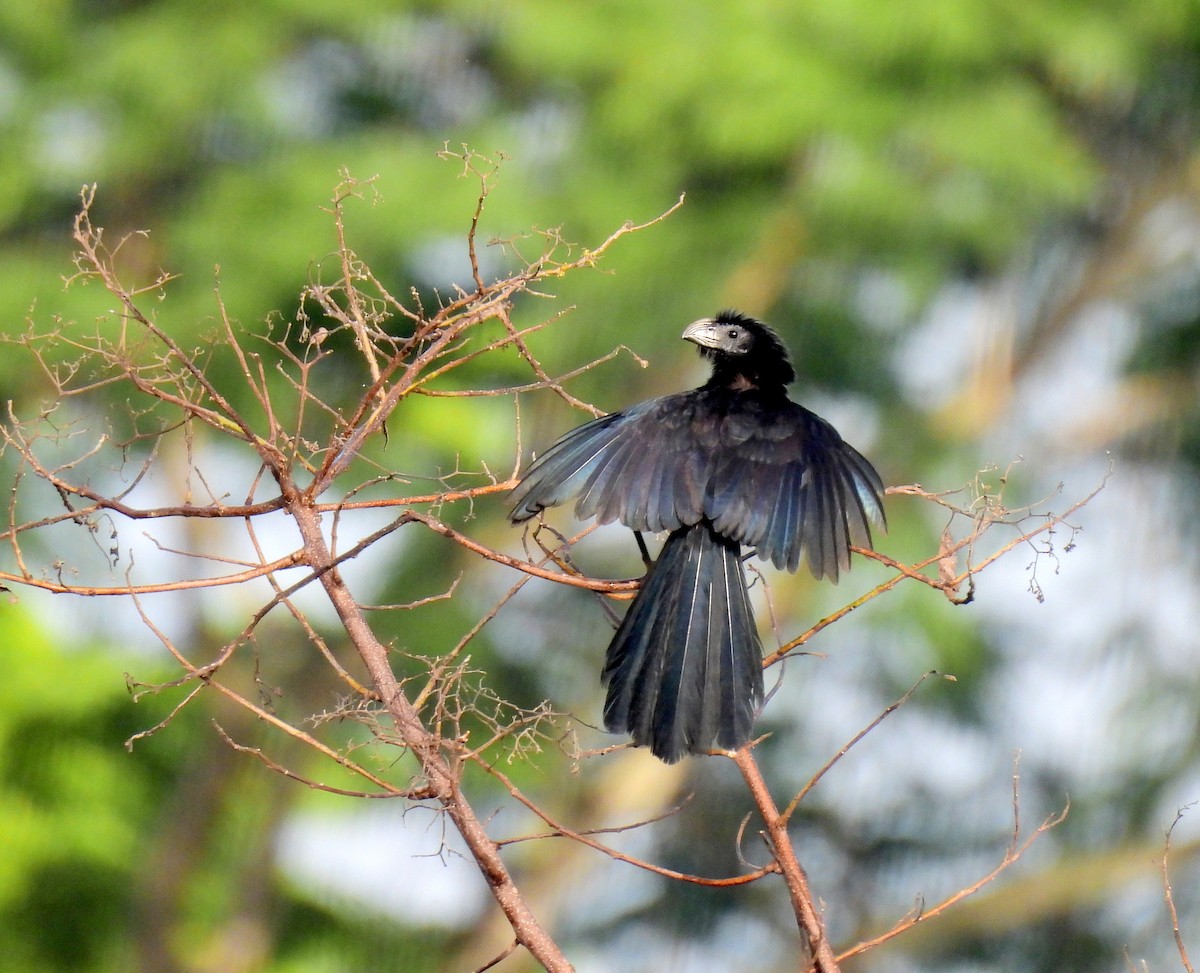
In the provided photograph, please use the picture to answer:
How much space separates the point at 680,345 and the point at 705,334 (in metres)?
4.24

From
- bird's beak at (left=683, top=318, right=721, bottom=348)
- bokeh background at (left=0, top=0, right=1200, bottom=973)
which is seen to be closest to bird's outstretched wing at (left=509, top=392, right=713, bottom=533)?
bird's beak at (left=683, top=318, right=721, bottom=348)

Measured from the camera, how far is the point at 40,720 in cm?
838

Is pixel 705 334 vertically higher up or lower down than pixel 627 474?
higher up

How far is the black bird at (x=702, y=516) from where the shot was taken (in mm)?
2342

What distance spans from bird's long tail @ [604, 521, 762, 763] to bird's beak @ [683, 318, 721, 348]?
927 millimetres

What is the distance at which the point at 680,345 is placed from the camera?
7770mm

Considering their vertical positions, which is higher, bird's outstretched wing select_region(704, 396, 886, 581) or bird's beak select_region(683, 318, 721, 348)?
bird's beak select_region(683, 318, 721, 348)

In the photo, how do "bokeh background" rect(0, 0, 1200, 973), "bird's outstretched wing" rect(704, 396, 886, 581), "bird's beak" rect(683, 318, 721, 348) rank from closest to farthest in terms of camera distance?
"bird's outstretched wing" rect(704, 396, 886, 581) → "bird's beak" rect(683, 318, 721, 348) → "bokeh background" rect(0, 0, 1200, 973)

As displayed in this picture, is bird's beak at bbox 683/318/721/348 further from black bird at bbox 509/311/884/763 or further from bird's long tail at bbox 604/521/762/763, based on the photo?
bird's long tail at bbox 604/521/762/763

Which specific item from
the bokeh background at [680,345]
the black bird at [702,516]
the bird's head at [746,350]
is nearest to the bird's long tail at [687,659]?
the black bird at [702,516]

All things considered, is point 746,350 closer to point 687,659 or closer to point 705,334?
point 705,334

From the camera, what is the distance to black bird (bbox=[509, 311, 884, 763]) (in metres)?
2.34

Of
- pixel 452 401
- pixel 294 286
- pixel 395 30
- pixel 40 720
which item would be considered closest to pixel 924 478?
pixel 452 401

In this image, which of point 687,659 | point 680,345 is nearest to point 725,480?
point 687,659
